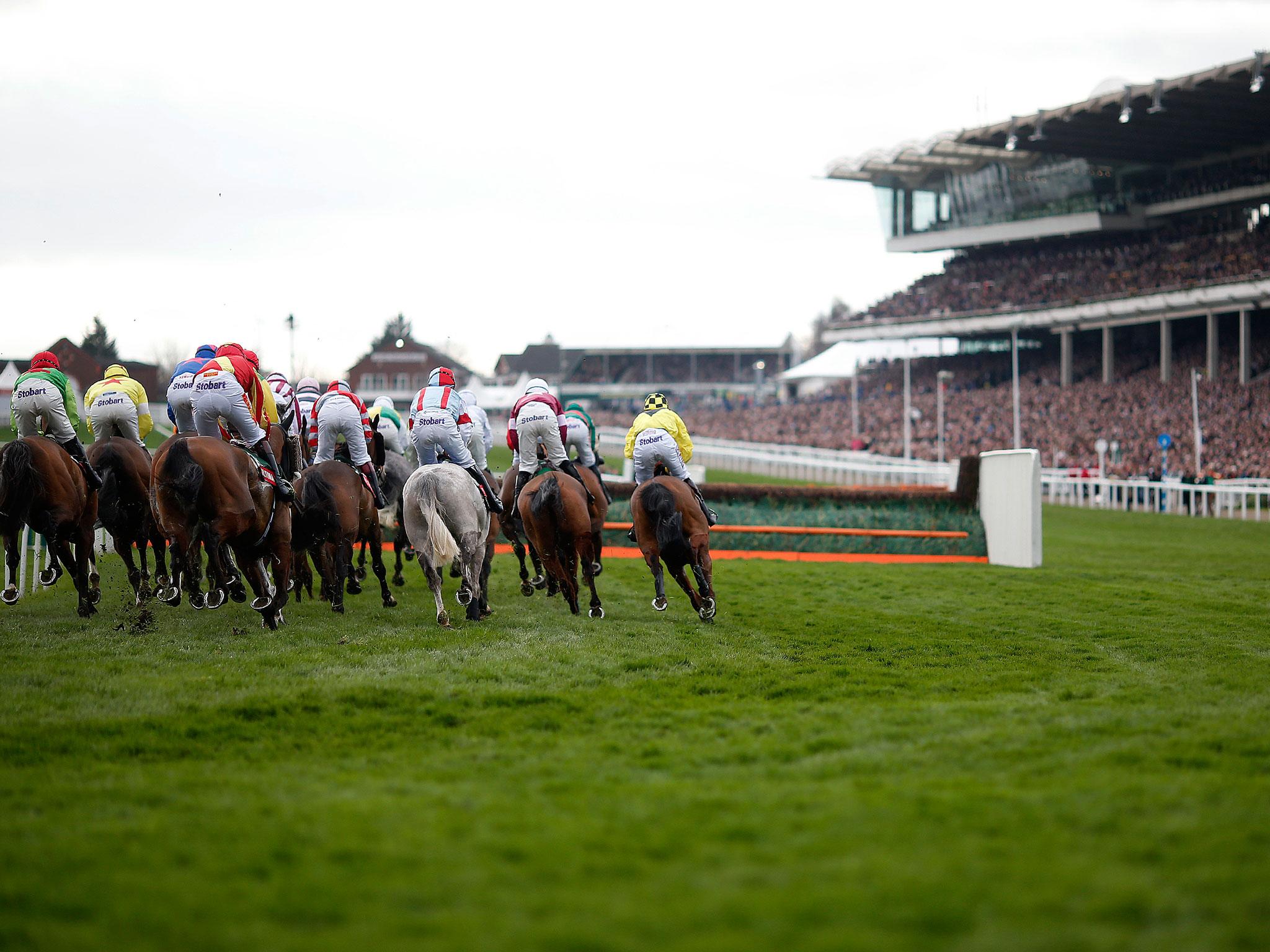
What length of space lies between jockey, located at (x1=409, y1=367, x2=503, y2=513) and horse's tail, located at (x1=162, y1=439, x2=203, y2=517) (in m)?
2.14

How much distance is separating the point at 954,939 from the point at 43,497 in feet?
26.4

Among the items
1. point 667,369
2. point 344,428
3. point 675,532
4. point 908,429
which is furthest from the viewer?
point 667,369

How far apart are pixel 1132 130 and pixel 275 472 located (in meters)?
42.1

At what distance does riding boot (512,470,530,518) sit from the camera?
1012 cm

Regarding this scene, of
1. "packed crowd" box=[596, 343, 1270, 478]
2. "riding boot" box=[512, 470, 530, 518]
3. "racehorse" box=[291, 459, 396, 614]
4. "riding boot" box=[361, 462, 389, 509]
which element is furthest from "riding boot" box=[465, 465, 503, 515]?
"packed crowd" box=[596, 343, 1270, 478]

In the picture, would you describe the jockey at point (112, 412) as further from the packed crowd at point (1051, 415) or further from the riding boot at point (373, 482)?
the packed crowd at point (1051, 415)

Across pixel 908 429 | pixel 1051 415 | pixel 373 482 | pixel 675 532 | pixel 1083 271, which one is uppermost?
pixel 1083 271

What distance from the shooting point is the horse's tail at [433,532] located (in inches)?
354

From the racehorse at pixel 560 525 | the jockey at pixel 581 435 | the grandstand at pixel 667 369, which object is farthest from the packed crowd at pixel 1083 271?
the racehorse at pixel 560 525

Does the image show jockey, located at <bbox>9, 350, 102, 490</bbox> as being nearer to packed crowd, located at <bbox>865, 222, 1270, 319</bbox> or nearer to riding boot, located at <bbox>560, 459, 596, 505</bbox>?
riding boot, located at <bbox>560, 459, 596, 505</bbox>

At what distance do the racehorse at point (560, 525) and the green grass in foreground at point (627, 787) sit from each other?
516mm

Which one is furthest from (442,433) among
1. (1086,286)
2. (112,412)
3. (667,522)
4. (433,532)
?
(1086,286)

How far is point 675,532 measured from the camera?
9.23 m

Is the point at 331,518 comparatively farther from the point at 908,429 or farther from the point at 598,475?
the point at 908,429
